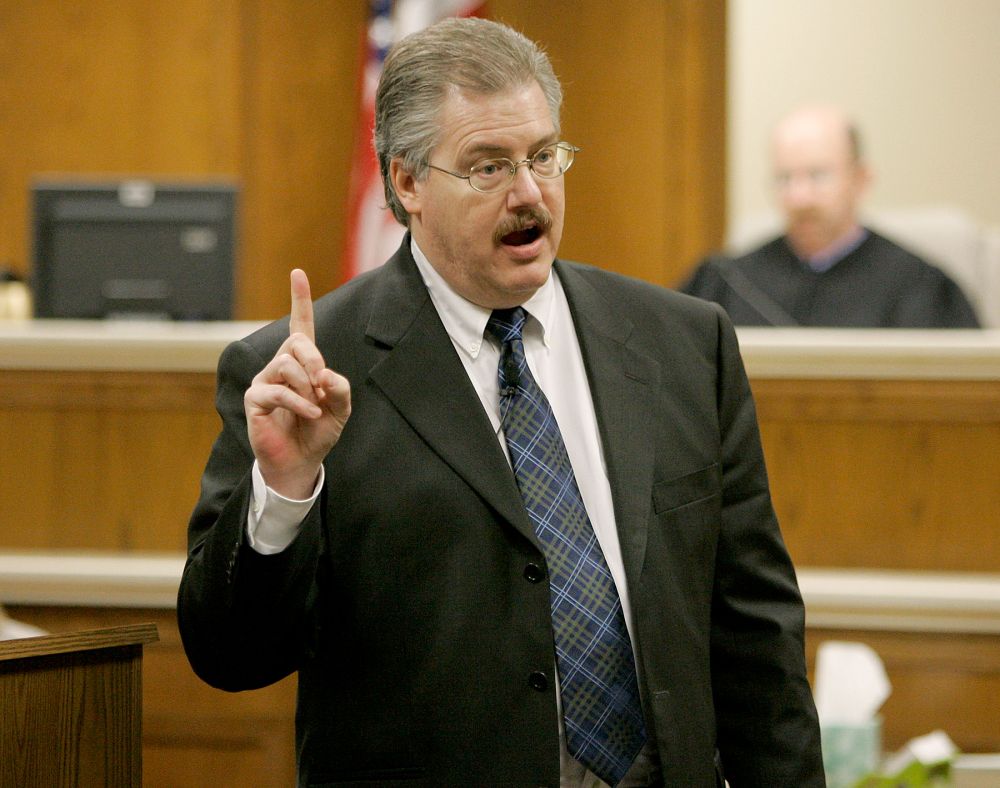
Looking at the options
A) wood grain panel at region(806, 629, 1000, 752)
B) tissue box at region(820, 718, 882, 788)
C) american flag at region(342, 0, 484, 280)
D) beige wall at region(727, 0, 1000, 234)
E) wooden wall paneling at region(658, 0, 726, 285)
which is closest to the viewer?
tissue box at region(820, 718, 882, 788)

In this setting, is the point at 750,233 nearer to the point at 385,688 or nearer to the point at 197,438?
the point at 197,438

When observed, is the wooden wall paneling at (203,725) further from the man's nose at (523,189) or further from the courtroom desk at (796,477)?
the man's nose at (523,189)

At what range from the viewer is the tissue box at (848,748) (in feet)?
8.49

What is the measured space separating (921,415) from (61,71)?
13.8 feet

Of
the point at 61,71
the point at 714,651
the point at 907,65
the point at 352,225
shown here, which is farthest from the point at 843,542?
the point at 61,71

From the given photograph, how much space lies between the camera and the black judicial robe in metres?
4.33

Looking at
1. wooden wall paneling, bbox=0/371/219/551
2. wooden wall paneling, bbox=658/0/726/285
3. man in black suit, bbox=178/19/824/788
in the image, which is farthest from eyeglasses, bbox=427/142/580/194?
wooden wall paneling, bbox=658/0/726/285

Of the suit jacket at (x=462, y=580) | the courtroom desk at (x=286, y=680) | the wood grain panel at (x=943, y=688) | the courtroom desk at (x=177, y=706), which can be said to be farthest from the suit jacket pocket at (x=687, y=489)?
the courtroom desk at (x=177, y=706)

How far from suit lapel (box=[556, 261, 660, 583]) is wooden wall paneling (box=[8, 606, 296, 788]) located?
4.83 ft

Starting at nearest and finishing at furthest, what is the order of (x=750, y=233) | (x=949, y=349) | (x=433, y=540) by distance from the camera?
(x=433, y=540) < (x=949, y=349) < (x=750, y=233)

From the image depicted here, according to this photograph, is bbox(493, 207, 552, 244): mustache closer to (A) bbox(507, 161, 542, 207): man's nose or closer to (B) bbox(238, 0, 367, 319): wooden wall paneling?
Result: (A) bbox(507, 161, 542, 207): man's nose

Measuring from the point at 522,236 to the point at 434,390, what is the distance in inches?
9.0

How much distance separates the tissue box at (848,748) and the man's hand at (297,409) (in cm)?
150

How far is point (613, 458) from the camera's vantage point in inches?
65.4
